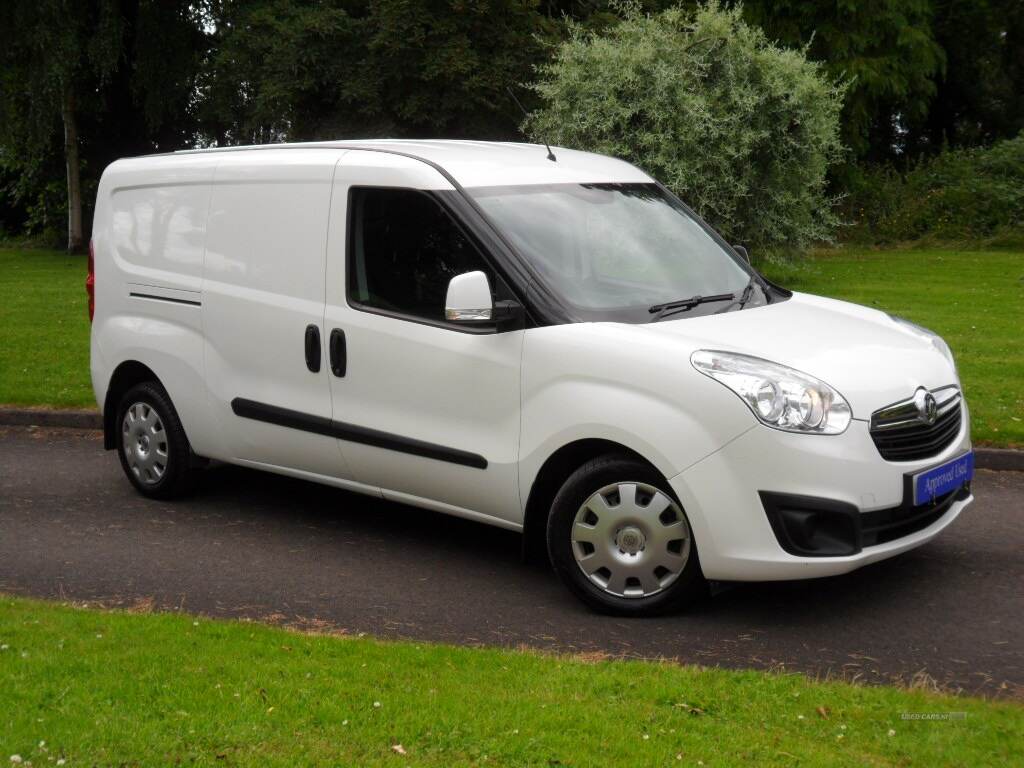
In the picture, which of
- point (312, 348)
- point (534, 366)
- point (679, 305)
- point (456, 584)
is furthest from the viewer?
point (312, 348)

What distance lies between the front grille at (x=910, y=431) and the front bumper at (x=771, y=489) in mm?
53

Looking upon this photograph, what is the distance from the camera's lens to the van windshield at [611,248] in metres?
5.92

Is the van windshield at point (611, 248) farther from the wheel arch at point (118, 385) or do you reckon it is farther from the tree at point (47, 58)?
the tree at point (47, 58)

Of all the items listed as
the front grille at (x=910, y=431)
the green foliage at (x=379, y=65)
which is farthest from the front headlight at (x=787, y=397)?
the green foliage at (x=379, y=65)

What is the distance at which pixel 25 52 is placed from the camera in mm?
26250

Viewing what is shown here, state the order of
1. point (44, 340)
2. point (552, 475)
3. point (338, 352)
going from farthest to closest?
point (44, 340) → point (338, 352) → point (552, 475)

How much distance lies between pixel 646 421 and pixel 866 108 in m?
28.8

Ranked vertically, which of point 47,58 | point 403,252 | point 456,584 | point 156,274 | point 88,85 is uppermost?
point 47,58

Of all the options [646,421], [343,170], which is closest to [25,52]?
[343,170]

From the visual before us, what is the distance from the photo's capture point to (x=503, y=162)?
6.47 meters

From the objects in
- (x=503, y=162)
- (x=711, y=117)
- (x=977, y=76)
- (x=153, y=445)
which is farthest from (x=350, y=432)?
(x=977, y=76)

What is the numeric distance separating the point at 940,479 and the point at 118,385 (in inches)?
187

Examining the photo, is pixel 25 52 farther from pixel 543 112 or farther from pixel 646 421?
pixel 646 421

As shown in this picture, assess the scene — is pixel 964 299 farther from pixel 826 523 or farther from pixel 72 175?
pixel 72 175
